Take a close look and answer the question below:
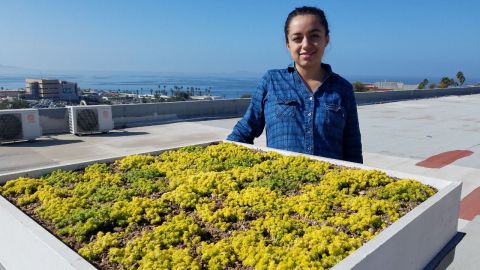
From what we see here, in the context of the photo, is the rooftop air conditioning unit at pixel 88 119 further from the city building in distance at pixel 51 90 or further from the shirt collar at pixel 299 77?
the shirt collar at pixel 299 77

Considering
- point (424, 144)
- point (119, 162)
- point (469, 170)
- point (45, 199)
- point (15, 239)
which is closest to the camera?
point (15, 239)

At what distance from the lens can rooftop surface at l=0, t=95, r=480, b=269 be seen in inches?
265

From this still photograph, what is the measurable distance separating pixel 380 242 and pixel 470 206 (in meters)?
4.54

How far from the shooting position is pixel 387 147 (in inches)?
419

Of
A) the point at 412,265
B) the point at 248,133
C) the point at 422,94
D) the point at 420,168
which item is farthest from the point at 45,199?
the point at 422,94

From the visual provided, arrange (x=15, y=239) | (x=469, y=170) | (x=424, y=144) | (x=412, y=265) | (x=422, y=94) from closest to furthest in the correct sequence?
(x=15, y=239), (x=412, y=265), (x=469, y=170), (x=424, y=144), (x=422, y=94)

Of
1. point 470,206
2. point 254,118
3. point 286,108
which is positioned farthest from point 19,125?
point 470,206

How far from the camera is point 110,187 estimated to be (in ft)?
11.4

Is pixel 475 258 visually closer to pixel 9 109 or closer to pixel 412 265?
pixel 412 265

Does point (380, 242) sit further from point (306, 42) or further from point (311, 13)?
point (311, 13)

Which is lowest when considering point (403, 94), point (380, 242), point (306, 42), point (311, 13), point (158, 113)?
point (158, 113)

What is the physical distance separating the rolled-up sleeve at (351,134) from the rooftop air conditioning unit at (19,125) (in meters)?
10.6

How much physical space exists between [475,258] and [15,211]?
4503 millimetres

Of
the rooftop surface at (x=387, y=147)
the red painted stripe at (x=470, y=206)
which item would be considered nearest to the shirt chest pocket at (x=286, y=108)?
the rooftop surface at (x=387, y=147)
